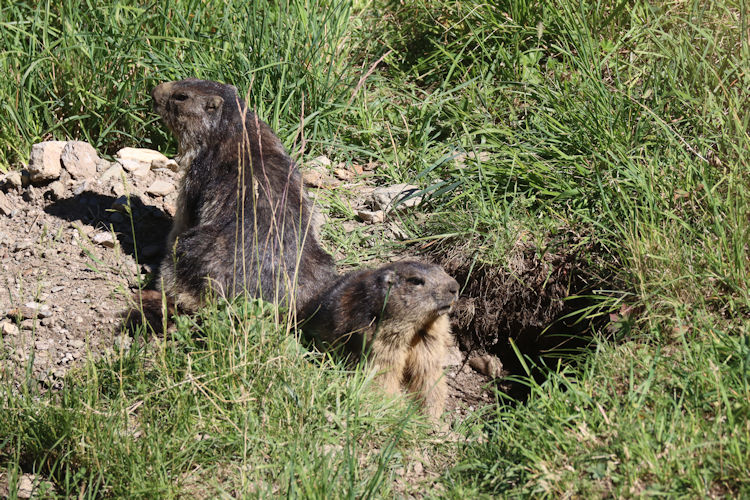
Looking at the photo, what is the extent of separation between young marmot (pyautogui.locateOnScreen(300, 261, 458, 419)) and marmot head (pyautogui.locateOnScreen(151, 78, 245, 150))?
63.0 inches

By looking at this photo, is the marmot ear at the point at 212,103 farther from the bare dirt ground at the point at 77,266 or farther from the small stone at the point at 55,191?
the small stone at the point at 55,191

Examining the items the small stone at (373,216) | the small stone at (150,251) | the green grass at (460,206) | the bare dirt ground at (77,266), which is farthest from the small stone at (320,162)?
the small stone at (150,251)

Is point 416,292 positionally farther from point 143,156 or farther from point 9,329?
point 143,156

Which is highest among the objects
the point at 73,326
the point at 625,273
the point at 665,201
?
the point at 665,201

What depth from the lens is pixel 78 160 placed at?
19.8 feet

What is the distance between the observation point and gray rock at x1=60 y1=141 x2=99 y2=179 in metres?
6.02

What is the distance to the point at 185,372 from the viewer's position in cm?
388

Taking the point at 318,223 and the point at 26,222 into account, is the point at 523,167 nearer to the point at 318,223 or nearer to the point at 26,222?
the point at 318,223

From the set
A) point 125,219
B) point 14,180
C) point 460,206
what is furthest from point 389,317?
point 14,180

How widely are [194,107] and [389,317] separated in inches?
84.0

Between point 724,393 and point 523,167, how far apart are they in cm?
254

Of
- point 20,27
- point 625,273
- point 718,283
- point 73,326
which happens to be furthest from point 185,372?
point 20,27

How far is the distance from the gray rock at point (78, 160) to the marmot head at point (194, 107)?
798 mm

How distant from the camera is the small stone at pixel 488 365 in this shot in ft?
19.0
